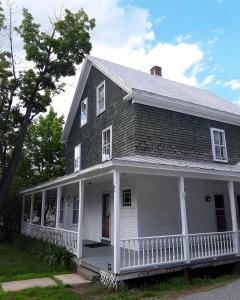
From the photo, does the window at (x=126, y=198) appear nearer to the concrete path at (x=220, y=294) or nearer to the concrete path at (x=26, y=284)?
the concrete path at (x=26, y=284)

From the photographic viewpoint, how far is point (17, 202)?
61.7 feet

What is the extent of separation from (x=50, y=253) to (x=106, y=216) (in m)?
3.48

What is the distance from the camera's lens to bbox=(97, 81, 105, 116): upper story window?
14786 mm

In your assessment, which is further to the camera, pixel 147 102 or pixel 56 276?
pixel 147 102

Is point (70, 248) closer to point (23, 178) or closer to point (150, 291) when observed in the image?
point (150, 291)

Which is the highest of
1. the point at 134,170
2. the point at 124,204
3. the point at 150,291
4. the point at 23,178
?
the point at 23,178

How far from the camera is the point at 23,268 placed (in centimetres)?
934

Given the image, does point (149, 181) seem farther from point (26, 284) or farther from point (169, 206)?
point (26, 284)

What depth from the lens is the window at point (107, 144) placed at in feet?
44.0

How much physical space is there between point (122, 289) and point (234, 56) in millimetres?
12212

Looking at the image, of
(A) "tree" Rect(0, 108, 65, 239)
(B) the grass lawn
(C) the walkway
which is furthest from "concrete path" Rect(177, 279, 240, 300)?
(A) "tree" Rect(0, 108, 65, 239)

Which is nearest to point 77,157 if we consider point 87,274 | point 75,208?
point 75,208

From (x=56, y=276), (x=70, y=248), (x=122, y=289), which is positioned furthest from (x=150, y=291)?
(x=70, y=248)

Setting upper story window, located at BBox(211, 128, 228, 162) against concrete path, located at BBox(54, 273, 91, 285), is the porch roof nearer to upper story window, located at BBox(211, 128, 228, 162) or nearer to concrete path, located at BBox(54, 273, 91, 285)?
concrete path, located at BBox(54, 273, 91, 285)
